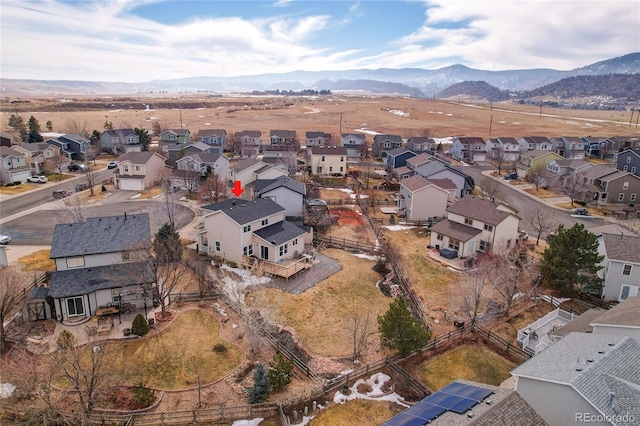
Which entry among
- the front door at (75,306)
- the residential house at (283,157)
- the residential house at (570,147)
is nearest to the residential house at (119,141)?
the residential house at (283,157)

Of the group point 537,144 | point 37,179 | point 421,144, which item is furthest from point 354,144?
point 37,179

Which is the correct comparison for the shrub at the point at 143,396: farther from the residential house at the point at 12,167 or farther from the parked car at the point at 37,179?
the residential house at the point at 12,167

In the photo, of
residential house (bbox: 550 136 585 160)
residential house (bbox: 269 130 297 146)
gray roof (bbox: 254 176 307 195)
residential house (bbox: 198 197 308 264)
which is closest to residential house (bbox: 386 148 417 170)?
residential house (bbox: 269 130 297 146)

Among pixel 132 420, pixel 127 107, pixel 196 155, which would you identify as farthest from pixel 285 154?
pixel 127 107

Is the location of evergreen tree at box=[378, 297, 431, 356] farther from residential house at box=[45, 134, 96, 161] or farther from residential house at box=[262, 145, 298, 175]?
residential house at box=[45, 134, 96, 161]

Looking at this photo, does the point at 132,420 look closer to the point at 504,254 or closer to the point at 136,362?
the point at 136,362
